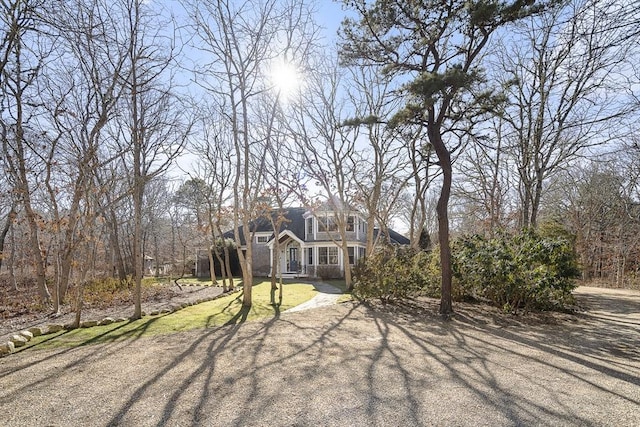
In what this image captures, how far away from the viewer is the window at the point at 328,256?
23.5m

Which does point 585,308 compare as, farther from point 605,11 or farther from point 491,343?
point 605,11

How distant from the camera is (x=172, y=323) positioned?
789 centimetres

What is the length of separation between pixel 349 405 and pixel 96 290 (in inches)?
512

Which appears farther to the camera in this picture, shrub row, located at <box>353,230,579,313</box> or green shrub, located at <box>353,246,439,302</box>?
green shrub, located at <box>353,246,439,302</box>

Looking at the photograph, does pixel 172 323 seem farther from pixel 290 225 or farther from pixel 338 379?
pixel 290 225

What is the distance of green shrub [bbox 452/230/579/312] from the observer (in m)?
8.24

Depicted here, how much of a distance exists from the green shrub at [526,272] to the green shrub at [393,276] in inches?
78.1

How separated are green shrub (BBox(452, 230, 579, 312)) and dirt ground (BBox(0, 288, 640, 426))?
4.17 ft

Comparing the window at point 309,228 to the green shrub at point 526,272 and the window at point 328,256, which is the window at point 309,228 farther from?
the green shrub at point 526,272


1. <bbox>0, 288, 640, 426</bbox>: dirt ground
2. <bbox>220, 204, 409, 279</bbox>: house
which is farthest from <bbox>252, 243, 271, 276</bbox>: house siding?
<bbox>0, 288, 640, 426</bbox>: dirt ground

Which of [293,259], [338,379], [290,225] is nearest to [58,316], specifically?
[338,379]

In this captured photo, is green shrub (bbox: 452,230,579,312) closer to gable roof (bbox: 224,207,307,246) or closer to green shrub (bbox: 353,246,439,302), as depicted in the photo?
green shrub (bbox: 353,246,439,302)

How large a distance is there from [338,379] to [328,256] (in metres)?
19.3

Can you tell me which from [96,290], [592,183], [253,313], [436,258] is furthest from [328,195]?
[592,183]
